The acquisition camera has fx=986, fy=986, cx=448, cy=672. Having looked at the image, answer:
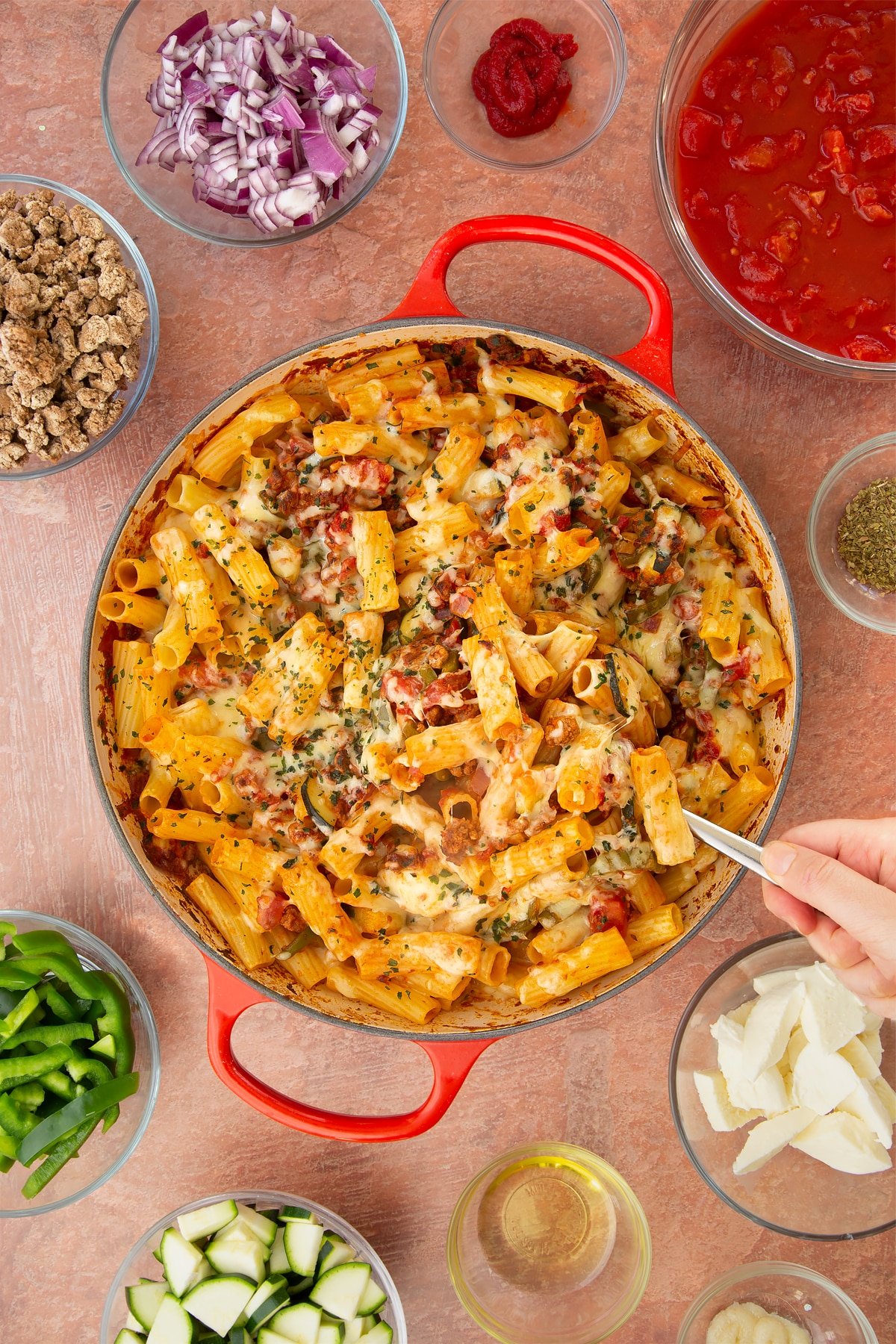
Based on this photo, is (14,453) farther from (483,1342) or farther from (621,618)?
(483,1342)

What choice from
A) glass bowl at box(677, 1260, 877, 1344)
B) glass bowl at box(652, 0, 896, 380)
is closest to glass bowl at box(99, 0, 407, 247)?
glass bowl at box(652, 0, 896, 380)

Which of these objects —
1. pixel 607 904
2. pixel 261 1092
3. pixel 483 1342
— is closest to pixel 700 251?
pixel 607 904

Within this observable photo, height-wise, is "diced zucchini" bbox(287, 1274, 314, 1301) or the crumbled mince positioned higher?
the crumbled mince

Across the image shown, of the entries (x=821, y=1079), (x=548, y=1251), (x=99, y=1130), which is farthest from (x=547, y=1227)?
(x=99, y=1130)

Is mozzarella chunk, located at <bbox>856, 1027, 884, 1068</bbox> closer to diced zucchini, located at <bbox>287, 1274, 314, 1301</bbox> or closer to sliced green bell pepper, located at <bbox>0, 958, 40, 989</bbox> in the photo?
diced zucchini, located at <bbox>287, 1274, 314, 1301</bbox>

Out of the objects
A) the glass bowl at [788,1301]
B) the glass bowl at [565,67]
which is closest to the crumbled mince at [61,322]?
the glass bowl at [565,67]

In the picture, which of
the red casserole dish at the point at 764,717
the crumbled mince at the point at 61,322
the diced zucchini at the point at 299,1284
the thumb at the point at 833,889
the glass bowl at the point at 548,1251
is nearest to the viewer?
the thumb at the point at 833,889

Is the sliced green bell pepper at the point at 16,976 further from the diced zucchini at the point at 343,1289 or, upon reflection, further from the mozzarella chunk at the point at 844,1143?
the mozzarella chunk at the point at 844,1143
